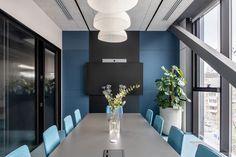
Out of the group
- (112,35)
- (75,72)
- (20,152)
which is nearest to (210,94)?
(112,35)

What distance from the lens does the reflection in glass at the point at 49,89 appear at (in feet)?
17.1

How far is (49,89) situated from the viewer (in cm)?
551

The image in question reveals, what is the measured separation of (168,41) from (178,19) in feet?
3.23

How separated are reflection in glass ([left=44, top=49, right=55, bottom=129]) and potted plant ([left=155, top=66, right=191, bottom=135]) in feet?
9.70

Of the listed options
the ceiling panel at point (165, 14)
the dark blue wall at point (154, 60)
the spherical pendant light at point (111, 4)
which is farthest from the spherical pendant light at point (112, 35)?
the dark blue wall at point (154, 60)

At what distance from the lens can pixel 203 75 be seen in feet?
17.5

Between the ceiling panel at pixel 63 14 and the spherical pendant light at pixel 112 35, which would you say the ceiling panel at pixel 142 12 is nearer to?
the ceiling panel at pixel 63 14

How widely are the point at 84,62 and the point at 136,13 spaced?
2401 mm

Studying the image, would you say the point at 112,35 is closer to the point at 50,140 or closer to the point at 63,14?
the point at 50,140

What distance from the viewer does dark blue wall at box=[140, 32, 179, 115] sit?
21.3 feet

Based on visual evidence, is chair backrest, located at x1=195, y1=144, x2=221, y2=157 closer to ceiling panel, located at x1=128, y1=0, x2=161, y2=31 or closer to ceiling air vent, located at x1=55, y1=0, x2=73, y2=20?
ceiling panel, located at x1=128, y1=0, x2=161, y2=31

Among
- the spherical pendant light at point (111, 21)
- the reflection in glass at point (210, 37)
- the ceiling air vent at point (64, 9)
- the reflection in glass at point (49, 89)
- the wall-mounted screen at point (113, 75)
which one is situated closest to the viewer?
the spherical pendant light at point (111, 21)

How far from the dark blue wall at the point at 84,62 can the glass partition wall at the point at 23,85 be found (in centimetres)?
84

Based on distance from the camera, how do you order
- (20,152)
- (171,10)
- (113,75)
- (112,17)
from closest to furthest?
(20,152)
(112,17)
(171,10)
(113,75)
